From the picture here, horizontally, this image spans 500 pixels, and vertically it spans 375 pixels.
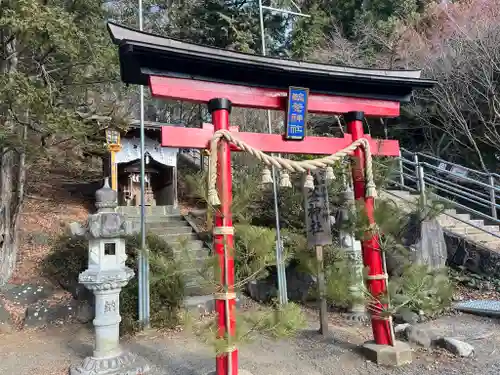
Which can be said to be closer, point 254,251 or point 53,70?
point 254,251

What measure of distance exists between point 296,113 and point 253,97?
48 centimetres

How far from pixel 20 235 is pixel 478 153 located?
38.1ft

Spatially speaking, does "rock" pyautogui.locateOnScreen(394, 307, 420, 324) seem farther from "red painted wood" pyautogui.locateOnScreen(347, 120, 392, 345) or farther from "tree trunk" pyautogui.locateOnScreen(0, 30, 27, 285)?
"tree trunk" pyautogui.locateOnScreen(0, 30, 27, 285)

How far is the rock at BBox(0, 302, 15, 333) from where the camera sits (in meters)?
5.71

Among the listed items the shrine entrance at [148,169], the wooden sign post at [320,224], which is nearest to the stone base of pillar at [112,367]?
A: the wooden sign post at [320,224]

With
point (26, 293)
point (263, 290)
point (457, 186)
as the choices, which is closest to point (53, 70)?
point (26, 293)

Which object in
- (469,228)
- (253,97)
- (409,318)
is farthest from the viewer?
(469,228)

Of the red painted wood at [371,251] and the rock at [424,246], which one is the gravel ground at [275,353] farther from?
the rock at [424,246]

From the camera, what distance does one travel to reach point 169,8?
45.6 ft

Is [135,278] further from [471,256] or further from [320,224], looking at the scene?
[471,256]

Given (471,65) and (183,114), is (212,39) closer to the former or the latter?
(183,114)

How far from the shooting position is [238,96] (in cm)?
387

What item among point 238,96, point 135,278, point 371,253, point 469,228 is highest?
point 238,96

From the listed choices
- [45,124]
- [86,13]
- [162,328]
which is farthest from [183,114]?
[162,328]
